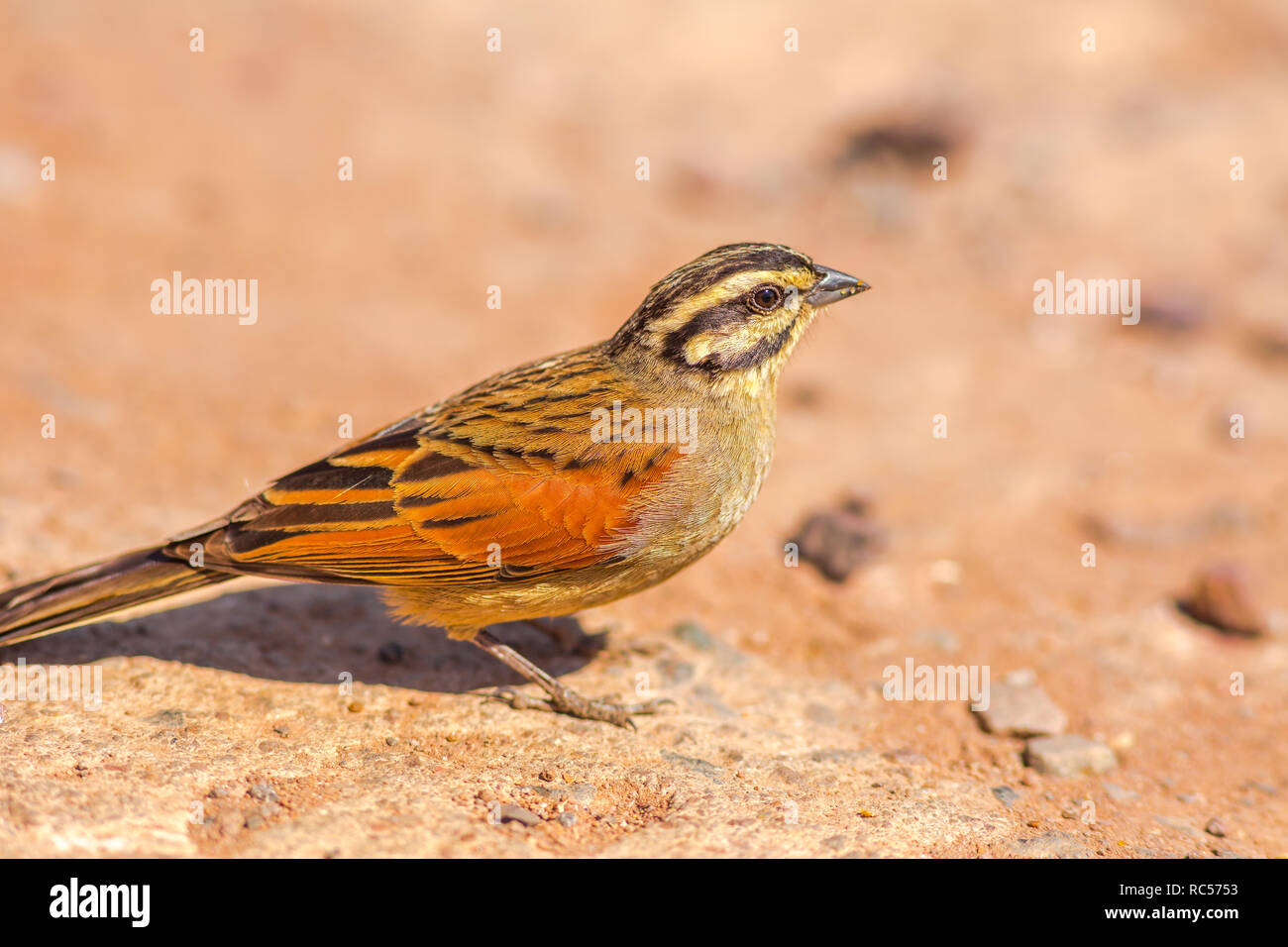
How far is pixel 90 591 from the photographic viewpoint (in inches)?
214

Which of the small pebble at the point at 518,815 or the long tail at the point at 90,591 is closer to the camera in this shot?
the small pebble at the point at 518,815

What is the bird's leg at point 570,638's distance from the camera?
663cm

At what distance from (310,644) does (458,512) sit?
1399mm

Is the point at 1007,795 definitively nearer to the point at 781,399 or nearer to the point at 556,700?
the point at 556,700

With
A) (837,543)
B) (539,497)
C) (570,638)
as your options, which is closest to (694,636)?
(570,638)

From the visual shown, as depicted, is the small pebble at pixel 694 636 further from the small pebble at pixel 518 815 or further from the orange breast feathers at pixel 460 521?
the small pebble at pixel 518 815

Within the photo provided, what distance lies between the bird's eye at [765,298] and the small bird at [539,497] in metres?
0.01

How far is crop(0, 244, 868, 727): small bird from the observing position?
5508 millimetres

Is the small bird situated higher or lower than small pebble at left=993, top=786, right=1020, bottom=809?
higher

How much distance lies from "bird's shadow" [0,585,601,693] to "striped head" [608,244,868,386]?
1.78m

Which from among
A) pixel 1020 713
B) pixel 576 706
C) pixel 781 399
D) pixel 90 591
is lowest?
pixel 1020 713

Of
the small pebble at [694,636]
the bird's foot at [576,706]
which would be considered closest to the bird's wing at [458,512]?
the bird's foot at [576,706]

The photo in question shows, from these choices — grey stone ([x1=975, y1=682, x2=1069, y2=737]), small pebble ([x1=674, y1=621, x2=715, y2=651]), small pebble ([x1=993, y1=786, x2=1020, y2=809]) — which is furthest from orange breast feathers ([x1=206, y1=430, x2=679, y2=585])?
grey stone ([x1=975, y1=682, x2=1069, y2=737])

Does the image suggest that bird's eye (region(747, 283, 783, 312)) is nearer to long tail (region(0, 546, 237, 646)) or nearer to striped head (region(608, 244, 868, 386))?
striped head (region(608, 244, 868, 386))
